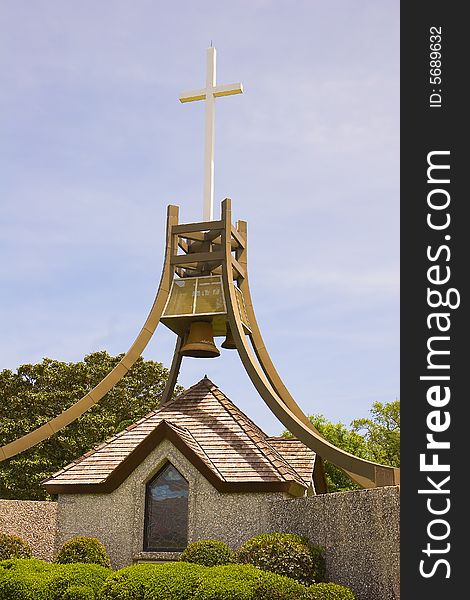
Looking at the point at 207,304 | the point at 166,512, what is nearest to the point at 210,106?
the point at 207,304

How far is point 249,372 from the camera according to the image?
16.2 m

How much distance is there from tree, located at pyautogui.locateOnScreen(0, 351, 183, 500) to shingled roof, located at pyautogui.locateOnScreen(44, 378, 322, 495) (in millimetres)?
13849

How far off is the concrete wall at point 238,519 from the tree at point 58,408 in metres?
14.5

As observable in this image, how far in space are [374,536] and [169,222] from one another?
29.7ft

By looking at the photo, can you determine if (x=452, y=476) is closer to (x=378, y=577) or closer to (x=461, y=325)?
(x=461, y=325)

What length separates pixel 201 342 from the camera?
17594 millimetres

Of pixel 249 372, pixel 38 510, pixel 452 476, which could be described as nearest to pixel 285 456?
pixel 249 372

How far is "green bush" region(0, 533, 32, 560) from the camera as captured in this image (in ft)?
49.5

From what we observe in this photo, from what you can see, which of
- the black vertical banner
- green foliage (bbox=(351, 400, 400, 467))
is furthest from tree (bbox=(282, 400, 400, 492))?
the black vertical banner

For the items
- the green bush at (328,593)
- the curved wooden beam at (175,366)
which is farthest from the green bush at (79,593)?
the curved wooden beam at (175,366)

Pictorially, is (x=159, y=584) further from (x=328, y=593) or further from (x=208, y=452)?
(x=208, y=452)

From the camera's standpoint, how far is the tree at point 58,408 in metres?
29.8

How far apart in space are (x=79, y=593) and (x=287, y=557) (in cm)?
319

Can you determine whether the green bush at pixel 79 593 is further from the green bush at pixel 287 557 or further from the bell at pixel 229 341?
the bell at pixel 229 341
